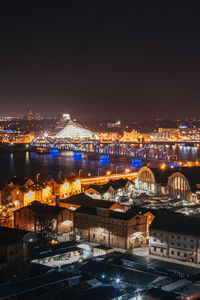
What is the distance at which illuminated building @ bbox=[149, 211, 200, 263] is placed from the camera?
186 inches

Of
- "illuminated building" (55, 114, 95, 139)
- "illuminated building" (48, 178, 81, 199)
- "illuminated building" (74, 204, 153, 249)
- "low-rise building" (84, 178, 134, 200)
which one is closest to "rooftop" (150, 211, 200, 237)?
"illuminated building" (74, 204, 153, 249)

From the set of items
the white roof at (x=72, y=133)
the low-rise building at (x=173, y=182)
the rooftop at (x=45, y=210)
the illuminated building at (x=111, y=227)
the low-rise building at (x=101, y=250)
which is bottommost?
the low-rise building at (x=101, y=250)

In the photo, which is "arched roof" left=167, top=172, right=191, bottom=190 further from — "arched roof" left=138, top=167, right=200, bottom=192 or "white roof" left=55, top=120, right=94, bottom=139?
"white roof" left=55, top=120, right=94, bottom=139

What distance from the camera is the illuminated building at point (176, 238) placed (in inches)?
186

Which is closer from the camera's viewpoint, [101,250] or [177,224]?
[101,250]

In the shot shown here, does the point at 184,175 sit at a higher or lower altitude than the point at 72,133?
lower

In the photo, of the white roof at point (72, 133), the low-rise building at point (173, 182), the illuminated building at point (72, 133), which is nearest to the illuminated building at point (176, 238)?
the low-rise building at point (173, 182)

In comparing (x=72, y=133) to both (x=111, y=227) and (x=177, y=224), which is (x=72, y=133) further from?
(x=177, y=224)

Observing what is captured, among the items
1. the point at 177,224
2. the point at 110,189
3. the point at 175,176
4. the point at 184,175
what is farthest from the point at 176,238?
the point at 110,189

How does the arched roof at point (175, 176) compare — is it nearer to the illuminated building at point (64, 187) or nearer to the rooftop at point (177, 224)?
the illuminated building at point (64, 187)

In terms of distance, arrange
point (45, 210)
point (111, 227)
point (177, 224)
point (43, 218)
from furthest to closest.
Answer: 1. point (45, 210)
2. point (43, 218)
3. point (111, 227)
4. point (177, 224)

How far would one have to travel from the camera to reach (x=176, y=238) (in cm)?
484

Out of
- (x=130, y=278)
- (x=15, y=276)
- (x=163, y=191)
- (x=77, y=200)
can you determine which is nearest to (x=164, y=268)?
(x=130, y=278)

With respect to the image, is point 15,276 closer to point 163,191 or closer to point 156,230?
point 156,230
